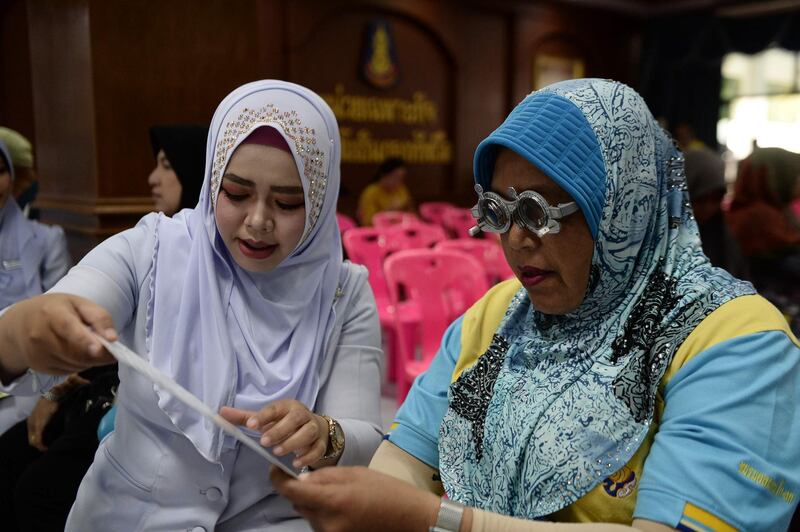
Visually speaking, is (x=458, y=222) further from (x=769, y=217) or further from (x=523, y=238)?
(x=523, y=238)

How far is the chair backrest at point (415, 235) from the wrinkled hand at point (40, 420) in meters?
3.16

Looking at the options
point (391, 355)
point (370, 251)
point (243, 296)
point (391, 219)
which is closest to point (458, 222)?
point (391, 219)

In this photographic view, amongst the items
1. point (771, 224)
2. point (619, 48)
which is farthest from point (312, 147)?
point (619, 48)

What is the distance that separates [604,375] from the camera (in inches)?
40.4

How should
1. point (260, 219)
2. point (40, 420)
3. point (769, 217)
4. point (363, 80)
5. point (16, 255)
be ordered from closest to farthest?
1. point (260, 219)
2. point (40, 420)
3. point (16, 255)
4. point (769, 217)
5. point (363, 80)

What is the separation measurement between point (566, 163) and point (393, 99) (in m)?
7.99

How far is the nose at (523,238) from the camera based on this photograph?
1.05 metres

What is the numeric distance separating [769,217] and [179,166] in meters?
2.64

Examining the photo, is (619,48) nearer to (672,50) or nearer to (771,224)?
(672,50)

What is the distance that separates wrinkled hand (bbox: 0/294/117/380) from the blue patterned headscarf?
0.64 metres

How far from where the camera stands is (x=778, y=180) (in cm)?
318

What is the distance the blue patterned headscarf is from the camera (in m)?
1.00

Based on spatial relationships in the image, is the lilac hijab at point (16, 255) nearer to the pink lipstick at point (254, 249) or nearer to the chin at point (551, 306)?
the pink lipstick at point (254, 249)

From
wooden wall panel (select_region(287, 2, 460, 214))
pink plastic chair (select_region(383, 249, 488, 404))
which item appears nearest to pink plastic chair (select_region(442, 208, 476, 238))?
wooden wall panel (select_region(287, 2, 460, 214))
